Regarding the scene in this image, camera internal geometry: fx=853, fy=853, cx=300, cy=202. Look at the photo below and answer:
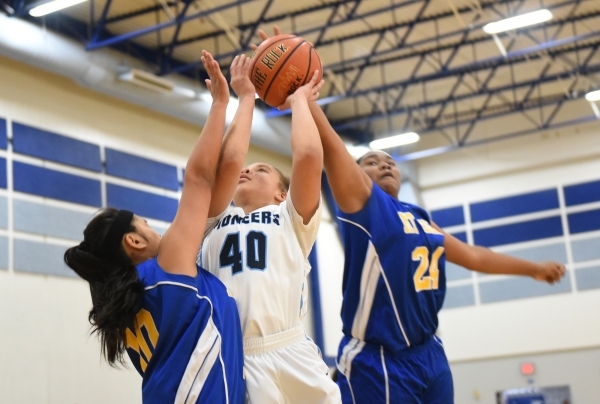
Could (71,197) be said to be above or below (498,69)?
below

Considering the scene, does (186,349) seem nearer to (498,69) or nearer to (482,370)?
(498,69)

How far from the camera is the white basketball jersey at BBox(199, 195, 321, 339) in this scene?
12.0 feet

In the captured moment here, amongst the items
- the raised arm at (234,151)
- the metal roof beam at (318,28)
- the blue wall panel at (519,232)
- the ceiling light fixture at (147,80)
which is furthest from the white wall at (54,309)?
the blue wall panel at (519,232)

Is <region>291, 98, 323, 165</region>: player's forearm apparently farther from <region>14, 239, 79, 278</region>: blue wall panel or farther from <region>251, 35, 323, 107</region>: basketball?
<region>14, 239, 79, 278</region>: blue wall panel

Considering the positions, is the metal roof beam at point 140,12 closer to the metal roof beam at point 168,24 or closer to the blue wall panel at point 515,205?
the metal roof beam at point 168,24

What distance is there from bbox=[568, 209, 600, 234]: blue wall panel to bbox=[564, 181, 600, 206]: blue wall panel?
30 cm

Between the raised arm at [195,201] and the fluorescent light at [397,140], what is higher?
the fluorescent light at [397,140]

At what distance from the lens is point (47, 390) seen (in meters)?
11.8

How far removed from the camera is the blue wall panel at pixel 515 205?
69.2ft

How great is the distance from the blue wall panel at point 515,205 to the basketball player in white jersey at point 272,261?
18.1m

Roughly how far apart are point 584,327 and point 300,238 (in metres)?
17.8

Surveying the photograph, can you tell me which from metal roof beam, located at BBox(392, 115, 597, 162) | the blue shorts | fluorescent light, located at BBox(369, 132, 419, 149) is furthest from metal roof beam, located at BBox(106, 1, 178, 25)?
the blue shorts

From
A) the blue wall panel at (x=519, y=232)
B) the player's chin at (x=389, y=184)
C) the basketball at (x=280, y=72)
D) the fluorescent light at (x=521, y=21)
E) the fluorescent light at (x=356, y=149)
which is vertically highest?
the fluorescent light at (x=521, y=21)

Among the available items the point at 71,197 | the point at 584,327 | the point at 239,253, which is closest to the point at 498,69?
the point at 584,327
